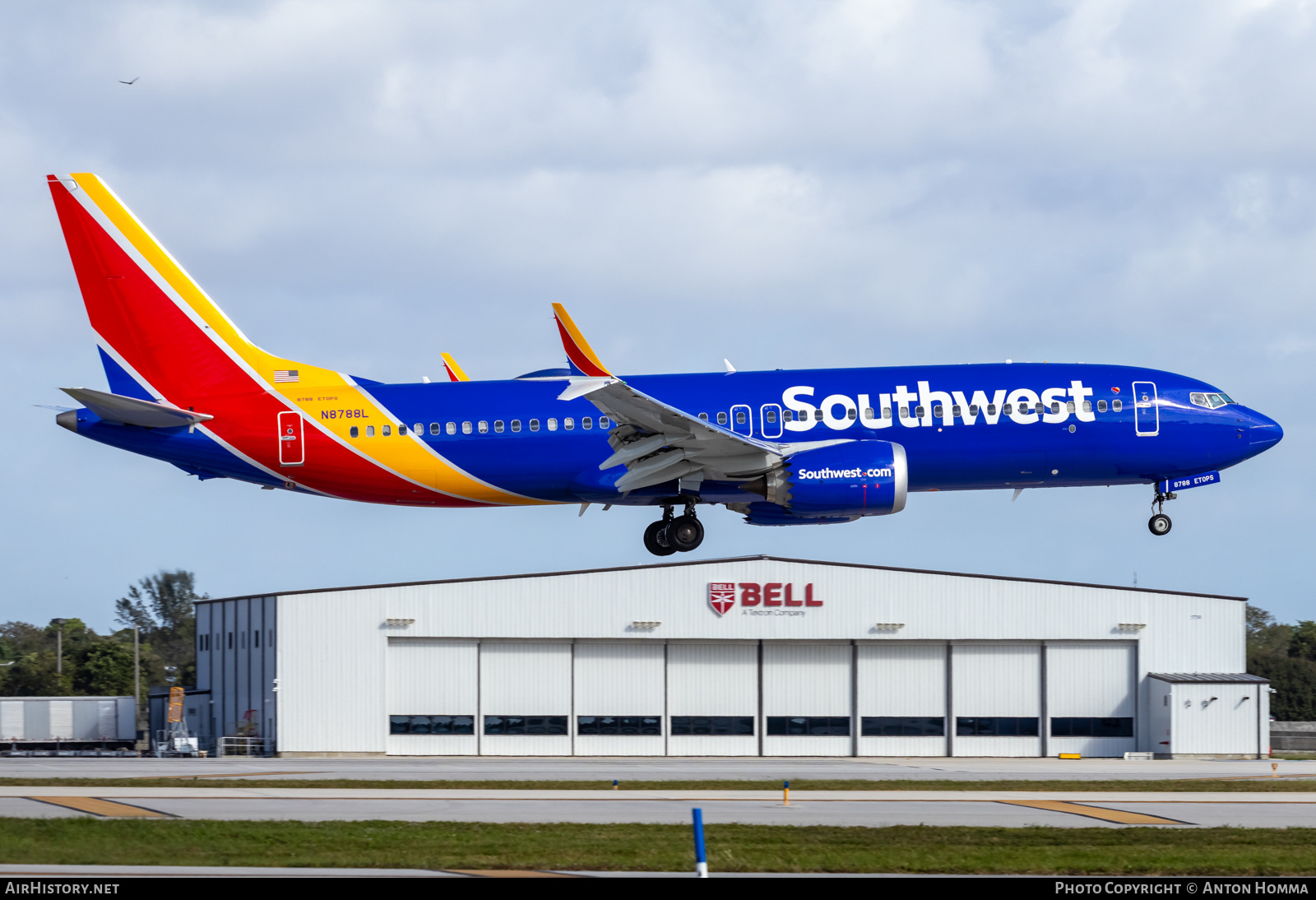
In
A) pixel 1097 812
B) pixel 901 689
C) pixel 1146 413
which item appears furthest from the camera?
pixel 901 689

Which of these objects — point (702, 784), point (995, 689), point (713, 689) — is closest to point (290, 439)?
point (702, 784)

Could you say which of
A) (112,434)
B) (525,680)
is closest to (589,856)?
(112,434)

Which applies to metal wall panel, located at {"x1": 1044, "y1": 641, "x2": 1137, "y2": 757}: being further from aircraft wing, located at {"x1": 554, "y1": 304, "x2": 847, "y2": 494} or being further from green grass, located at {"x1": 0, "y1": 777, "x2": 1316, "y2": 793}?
aircraft wing, located at {"x1": 554, "y1": 304, "x2": 847, "y2": 494}

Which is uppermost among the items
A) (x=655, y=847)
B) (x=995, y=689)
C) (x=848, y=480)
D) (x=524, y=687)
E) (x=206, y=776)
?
(x=848, y=480)

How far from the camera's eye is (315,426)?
1671 inches

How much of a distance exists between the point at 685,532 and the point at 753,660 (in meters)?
46.0

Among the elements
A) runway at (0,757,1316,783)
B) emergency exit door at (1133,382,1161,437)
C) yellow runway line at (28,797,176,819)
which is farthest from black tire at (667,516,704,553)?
runway at (0,757,1316,783)

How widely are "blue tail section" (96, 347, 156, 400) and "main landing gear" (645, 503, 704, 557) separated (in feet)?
47.4

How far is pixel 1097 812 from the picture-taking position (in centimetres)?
4366

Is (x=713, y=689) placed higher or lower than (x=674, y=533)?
lower

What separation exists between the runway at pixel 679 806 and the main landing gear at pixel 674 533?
7.22 m

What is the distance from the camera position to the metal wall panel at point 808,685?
8731 cm

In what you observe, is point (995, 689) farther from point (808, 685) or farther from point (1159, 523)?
point (1159, 523)

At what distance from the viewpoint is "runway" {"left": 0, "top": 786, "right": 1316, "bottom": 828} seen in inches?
1566
